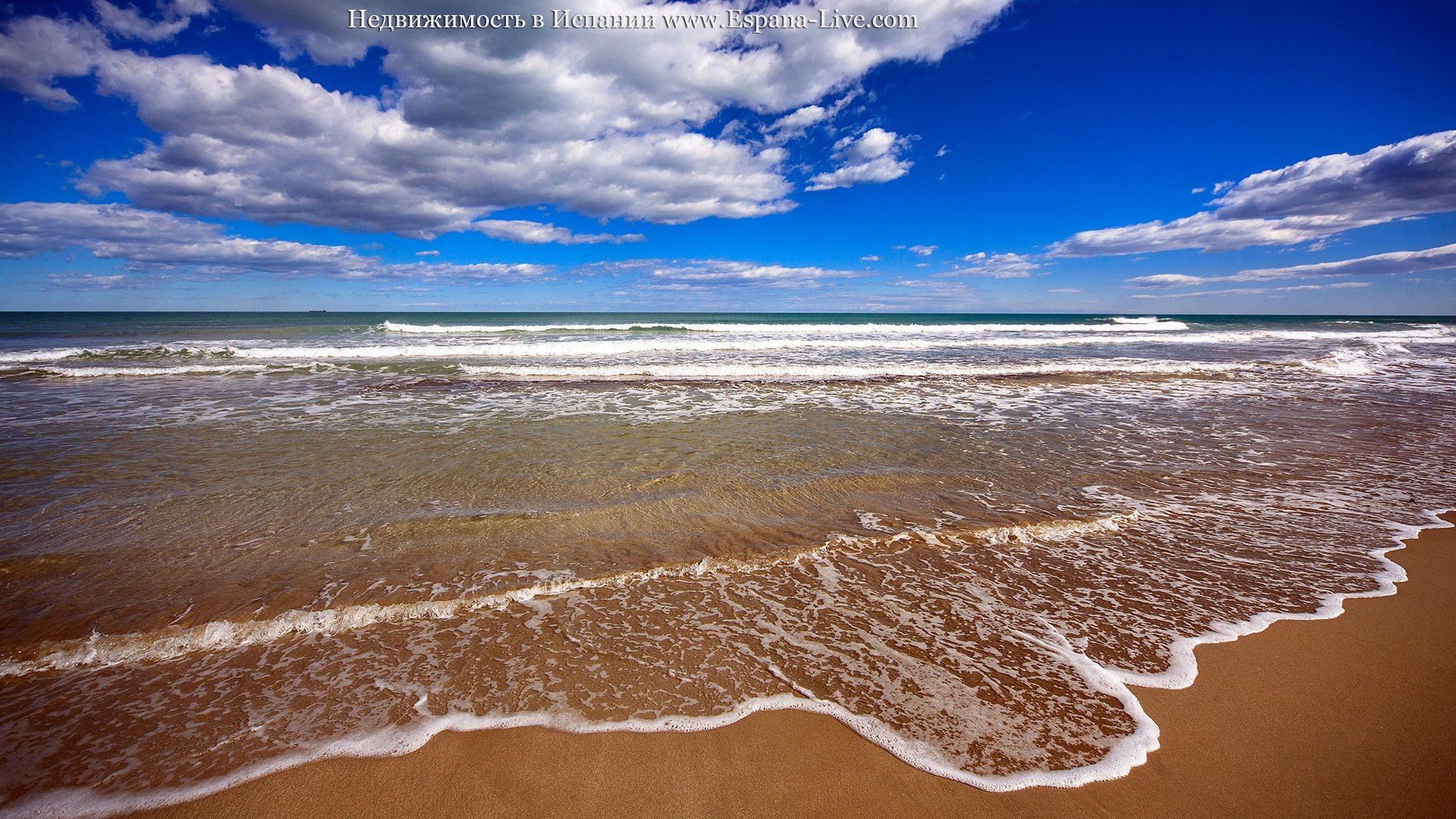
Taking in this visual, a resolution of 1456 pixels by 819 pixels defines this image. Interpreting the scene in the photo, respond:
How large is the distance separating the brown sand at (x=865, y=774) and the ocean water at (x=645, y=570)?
112mm

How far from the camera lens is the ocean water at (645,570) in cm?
274

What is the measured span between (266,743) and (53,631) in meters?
2.10

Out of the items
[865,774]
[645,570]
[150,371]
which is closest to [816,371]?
[645,570]

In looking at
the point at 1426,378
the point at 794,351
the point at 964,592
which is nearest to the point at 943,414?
the point at 964,592

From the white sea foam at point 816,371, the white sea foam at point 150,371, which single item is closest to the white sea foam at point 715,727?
the white sea foam at point 816,371

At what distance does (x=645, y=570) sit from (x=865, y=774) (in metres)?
2.22

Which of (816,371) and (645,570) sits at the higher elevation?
(816,371)

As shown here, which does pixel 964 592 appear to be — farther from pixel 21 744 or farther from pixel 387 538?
pixel 21 744

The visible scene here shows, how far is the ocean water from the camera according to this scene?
2742mm

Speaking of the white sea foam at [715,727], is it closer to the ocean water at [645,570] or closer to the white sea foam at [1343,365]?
the ocean water at [645,570]

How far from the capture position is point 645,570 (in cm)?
425

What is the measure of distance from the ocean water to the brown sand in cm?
11

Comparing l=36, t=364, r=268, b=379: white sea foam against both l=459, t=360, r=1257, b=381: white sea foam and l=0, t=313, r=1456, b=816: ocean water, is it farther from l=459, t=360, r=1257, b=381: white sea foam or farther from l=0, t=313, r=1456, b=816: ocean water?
l=459, t=360, r=1257, b=381: white sea foam

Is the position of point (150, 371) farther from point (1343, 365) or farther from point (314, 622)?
point (1343, 365)
